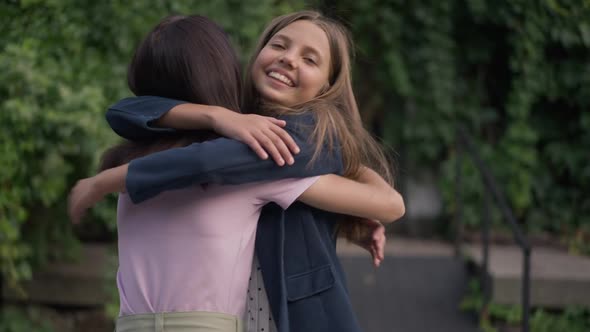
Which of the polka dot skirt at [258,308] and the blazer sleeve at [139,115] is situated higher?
the blazer sleeve at [139,115]

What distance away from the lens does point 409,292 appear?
15.7 ft

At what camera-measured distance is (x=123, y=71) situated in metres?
4.11

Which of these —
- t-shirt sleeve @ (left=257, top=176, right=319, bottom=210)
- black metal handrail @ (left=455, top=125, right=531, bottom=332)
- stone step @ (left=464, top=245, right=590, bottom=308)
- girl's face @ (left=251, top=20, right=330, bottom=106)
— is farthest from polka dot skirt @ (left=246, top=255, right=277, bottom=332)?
stone step @ (left=464, top=245, right=590, bottom=308)

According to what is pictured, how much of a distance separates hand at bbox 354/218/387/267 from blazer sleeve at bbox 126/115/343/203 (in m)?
0.47

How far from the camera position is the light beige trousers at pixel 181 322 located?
1.53 metres

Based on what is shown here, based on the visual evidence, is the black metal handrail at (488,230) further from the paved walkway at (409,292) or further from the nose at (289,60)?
the nose at (289,60)

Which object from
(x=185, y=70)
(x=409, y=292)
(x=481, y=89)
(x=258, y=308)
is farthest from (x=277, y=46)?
(x=481, y=89)

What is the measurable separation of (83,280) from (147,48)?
3.32m

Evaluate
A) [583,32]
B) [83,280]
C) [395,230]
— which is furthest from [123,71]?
[583,32]

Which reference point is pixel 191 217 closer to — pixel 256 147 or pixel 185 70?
pixel 256 147

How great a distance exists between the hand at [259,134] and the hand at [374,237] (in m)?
0.48

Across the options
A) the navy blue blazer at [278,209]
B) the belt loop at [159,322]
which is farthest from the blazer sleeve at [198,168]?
the belt loop at [159,322]

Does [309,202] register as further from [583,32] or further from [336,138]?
[583,32]

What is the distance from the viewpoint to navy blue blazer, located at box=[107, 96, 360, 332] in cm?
144
